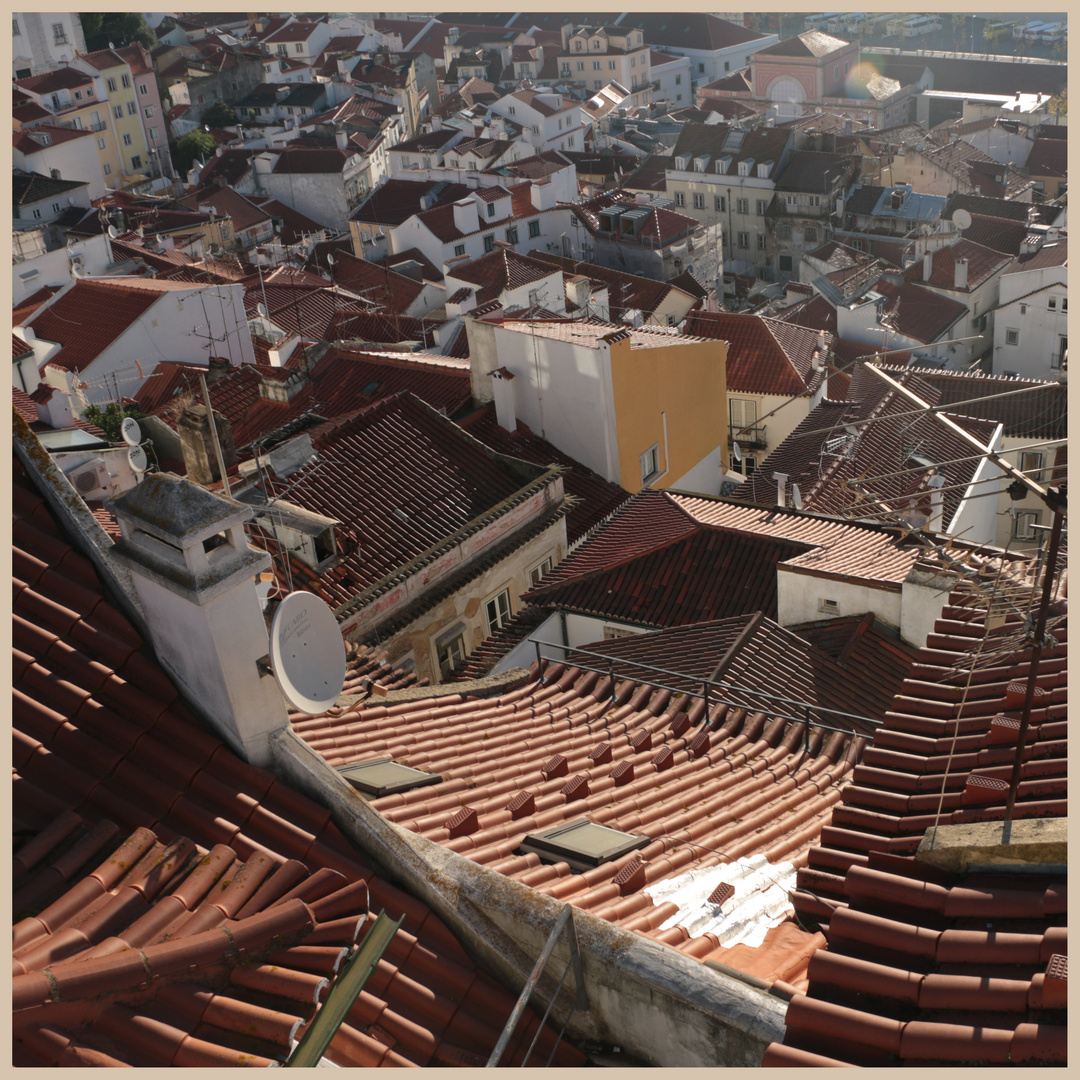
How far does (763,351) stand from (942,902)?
3621 centimetres

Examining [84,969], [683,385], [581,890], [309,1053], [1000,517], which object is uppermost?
[84,969]

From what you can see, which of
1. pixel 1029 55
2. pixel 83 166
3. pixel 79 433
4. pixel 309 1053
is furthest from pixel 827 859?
pixel 1029 55

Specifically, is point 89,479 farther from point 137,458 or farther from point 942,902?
point 942,902

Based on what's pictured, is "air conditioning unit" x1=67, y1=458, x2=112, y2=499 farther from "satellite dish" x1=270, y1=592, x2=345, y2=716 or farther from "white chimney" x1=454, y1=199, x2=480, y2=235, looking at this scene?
"white chimney" x1=454, y1=199, x2=480, y2=235

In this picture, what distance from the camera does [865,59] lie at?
12625 cm

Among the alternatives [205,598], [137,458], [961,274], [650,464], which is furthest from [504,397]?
[961,274]

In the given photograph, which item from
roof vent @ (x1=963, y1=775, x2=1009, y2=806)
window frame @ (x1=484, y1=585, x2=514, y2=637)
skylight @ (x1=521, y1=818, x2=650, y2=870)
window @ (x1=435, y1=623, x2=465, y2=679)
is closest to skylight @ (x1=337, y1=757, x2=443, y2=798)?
skylight @ (x1=521, y1=818, x2=650, y2=870)

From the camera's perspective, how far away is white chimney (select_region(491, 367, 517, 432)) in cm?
2367

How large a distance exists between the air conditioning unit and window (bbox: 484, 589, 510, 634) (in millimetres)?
7704

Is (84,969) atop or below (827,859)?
atop

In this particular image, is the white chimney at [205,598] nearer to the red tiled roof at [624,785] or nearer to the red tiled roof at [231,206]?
the red tiled roof at [624,785]

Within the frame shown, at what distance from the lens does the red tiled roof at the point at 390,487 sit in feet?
61.4

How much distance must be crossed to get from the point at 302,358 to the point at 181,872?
20750 mm

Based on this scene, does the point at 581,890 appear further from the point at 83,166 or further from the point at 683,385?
the point at 83,166
